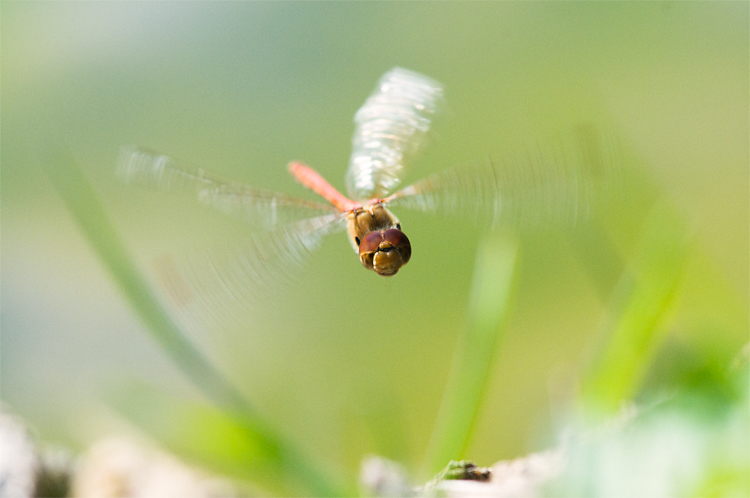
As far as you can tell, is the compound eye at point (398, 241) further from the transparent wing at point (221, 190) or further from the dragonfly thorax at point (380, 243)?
the transparent wing at point (221, 190)

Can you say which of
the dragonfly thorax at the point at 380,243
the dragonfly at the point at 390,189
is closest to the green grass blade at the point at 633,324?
the dragonfly at the point at 390,189

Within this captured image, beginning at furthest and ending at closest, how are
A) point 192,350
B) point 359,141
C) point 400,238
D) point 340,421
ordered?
point 340,421, point 192,350, point 359,141, point 400,238

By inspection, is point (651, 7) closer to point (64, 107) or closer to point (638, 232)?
point (638, 232)

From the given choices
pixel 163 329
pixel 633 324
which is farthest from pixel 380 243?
pixel 163 329

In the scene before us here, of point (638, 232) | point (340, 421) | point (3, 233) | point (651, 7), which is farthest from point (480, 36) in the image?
point (3, 233)

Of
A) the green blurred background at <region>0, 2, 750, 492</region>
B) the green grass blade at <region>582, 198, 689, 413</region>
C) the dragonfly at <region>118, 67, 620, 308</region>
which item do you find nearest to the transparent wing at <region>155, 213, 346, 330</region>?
the dragonfly at <region>118, 67, 620, 308</region>

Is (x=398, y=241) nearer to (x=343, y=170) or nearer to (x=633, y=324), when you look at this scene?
(x=633, y=324)

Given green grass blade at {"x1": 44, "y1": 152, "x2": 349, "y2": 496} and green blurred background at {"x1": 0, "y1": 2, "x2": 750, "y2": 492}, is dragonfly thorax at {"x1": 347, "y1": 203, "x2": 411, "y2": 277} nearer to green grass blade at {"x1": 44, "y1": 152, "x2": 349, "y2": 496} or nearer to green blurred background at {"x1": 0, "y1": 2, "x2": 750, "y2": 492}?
green grass blade at {"x1": 44, "y1": 152, "x2": 349, "y2": 496}
